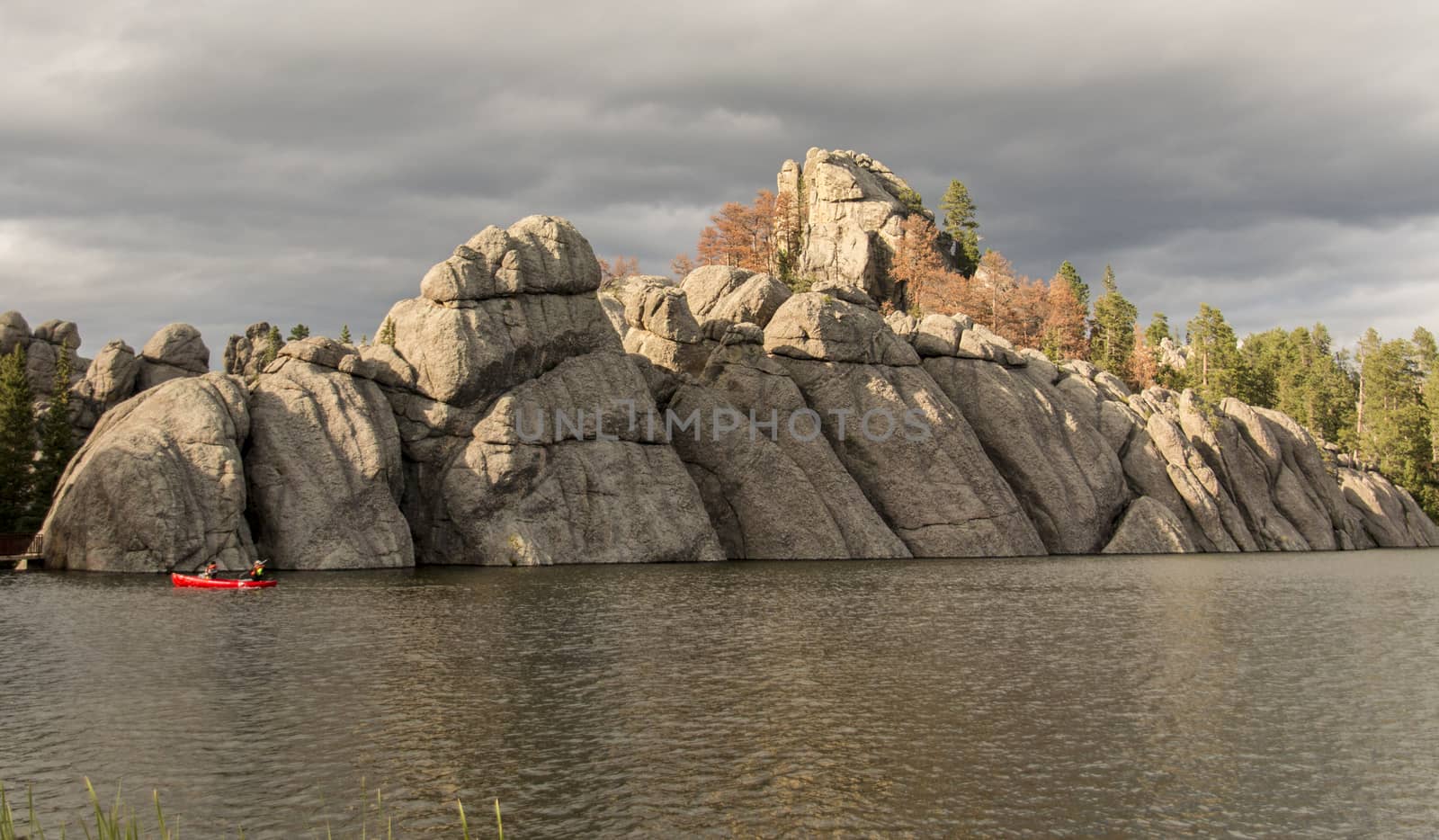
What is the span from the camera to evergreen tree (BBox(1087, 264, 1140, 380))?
477ft

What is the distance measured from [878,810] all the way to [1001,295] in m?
128

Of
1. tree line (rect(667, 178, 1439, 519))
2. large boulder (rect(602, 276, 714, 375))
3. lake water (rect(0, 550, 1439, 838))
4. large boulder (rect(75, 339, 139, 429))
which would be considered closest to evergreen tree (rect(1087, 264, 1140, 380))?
tree line (rect(667, 178, 1439, 519))

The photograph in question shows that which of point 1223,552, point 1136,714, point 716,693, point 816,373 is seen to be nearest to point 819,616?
point 716,693

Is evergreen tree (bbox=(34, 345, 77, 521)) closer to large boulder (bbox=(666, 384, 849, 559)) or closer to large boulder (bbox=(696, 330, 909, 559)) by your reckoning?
large boulder (bbox=(666, 384, 849, 559))

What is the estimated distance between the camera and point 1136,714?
28.8 metres

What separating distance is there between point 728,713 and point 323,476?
49.2 meters

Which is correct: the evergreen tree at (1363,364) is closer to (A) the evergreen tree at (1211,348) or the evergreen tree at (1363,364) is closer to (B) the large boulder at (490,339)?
(A) the evergreen tree at (1211,348)

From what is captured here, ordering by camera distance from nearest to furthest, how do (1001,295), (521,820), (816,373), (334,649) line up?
(521,820)
(334,649)
(816,373)
(1001,295)

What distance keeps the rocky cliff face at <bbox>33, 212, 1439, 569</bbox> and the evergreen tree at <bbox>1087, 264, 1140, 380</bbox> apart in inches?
1354

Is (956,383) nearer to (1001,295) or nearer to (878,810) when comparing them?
(1001,295)

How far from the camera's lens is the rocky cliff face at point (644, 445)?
2712 inches

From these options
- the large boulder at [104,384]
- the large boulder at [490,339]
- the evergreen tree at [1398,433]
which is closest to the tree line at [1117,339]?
the evergreen tree at [1398,433]

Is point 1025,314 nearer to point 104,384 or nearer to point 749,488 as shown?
point 749,488

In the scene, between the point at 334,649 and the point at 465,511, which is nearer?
the point at 334,649
